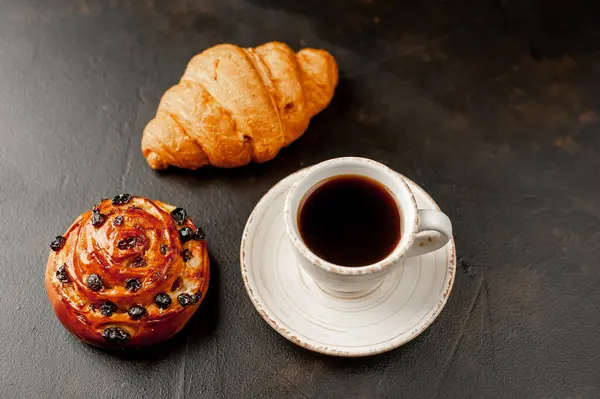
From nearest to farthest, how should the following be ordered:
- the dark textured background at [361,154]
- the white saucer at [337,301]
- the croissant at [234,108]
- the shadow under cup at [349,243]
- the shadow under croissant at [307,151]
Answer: the shadow under cup at [349,243] < the white saucer at [337,301] < the dark textured background at [361,154] < the croissant at [234,108] < the shadow under croissant at [307,151]

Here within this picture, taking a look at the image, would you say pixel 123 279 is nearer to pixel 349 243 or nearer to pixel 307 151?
pixel 349 243

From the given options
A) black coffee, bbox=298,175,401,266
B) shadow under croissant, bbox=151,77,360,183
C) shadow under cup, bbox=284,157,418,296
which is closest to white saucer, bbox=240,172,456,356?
shadow under cup, bbox=284,157,418,296

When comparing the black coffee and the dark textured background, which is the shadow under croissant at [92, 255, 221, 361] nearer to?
the dark textured background

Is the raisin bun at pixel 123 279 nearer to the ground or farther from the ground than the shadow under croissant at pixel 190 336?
farther from the ground

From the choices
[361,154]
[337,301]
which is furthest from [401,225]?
[361,154]

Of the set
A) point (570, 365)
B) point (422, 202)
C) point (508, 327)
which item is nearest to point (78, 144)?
point (422, 202)

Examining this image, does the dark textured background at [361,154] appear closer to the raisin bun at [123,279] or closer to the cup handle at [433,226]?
the raisin bun at [123,279]

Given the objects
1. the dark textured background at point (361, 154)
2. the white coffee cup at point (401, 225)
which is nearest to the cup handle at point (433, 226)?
the white coffee cup at point (401, 225)
